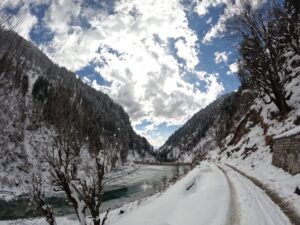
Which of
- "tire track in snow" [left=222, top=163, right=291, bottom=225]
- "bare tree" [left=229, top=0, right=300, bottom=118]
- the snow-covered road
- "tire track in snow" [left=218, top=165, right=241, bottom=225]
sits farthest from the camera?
"bare tree" [left=229, top=0, right=300, bottom=118]

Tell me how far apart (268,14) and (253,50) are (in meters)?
3.82

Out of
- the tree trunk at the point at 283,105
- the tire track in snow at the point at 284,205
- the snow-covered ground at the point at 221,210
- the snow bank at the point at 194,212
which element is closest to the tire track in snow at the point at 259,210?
the snow-covered ground at the point at 221,210

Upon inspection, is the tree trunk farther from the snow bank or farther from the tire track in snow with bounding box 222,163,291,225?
the tire track in snow with bounding box 222,163,291,225

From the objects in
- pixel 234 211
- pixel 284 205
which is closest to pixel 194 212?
pixel 234 211

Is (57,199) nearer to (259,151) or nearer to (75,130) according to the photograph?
(259,151)

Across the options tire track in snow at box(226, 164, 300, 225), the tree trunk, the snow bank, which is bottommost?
the snow bank

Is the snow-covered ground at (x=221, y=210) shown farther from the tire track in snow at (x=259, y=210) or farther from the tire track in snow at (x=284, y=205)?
the tire track in snow at (x=284, y=205)

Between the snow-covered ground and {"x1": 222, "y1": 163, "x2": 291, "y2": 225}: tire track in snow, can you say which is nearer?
{"x1": 222, "y1": 163, "x2": 291, "y2": 225}: tire track in snow

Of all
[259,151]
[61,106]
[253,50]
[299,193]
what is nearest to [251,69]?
[253,50]

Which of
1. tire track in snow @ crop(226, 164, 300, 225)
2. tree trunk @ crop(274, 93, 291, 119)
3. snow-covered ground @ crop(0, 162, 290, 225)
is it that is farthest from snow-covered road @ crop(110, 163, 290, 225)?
tree trunk @ crop(274, 93, 291, 119)

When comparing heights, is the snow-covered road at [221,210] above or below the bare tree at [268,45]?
below

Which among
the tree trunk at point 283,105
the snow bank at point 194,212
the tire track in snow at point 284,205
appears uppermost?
the tree trunk at point 283,105

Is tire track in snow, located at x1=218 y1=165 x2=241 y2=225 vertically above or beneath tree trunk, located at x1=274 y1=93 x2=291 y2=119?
beneath

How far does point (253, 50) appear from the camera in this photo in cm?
3027
